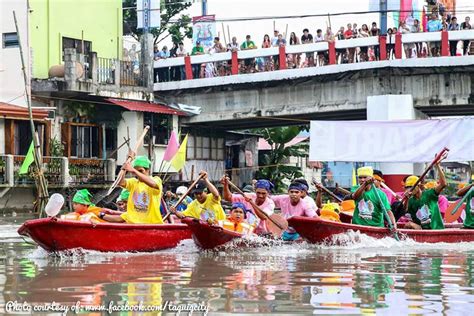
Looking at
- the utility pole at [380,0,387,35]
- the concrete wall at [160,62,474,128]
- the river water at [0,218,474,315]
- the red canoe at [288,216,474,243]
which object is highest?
the utility pole at [380,0,387,35]

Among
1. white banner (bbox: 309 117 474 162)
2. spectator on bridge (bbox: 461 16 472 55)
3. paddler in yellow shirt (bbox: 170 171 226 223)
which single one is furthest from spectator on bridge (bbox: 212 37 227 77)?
paddler in yellow shirt (bbox: 170 171 226 223)

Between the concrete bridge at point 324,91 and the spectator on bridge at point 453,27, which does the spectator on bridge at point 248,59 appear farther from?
the spectator on bridge at point 453,27

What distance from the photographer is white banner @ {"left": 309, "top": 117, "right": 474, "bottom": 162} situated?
2138 centimetres

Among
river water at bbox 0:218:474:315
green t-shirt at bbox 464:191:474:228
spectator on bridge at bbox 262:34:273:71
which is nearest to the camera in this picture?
river water at bbox 0:218:474:315

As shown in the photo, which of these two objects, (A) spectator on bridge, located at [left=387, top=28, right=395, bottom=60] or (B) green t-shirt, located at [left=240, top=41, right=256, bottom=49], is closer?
(A) spectator on bridge, located at [left=387, top=28, right=395, bottom=60]

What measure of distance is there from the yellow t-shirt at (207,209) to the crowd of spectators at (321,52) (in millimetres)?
16563

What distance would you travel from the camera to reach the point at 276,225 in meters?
15.1

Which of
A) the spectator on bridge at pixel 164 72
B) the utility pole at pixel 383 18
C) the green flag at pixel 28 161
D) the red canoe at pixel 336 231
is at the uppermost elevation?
the utility pole at pixel 383 18

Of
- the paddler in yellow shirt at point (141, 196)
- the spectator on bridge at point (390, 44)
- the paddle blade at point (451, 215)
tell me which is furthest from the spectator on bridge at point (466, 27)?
the paddler in yellow shirt at point (141, 196)

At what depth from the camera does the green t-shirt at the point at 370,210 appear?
15.4 m

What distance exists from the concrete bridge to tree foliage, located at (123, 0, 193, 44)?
1070 centimetres

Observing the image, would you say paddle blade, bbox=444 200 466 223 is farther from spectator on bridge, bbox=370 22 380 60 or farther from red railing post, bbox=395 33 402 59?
spectator on bridge, bbox=370 22 380 60

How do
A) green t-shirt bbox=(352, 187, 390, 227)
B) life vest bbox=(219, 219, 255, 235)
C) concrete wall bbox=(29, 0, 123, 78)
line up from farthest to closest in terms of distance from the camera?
concrete wall bbox=(29, 0, 123, 78) < green t-shirt bbox=(352, 187, 390, 227) < life vest bbox=(219, 219, 255, 235)

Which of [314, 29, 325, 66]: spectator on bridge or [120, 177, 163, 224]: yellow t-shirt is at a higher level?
[314, 29, 325, 66]: spectator on bridge
